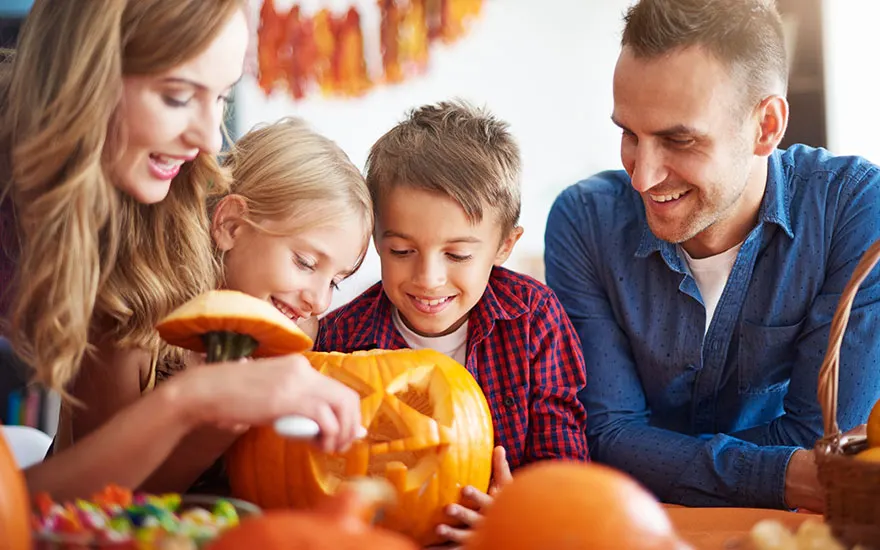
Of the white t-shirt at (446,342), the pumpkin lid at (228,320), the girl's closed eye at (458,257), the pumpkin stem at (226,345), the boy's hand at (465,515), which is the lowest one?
the boy's hand at (465,515)

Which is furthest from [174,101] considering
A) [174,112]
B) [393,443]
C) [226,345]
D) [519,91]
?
[519,91]

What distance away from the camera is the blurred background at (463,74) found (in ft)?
14.5

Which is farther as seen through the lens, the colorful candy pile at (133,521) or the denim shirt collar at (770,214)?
the denim shirt collar at (770,214)

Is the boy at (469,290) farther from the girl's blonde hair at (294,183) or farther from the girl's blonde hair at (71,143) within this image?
the girl's blonde hair at (71,143)

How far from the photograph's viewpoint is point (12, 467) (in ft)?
2.62

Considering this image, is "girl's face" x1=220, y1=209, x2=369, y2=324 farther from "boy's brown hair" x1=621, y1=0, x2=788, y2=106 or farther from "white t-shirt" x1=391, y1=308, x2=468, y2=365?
"boy's brown hair" x1=621, y1=0, x2=788, y2=106

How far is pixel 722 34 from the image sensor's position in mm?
1713

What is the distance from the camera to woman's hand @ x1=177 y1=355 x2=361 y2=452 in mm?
944

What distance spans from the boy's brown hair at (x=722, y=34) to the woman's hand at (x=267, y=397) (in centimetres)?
106

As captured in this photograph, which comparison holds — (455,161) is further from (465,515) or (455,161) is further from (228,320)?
(228,320)

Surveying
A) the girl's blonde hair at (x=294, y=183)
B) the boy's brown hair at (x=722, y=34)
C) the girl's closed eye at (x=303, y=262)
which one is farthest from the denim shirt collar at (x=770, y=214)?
the girl's closed eye at (x=303, y=262)

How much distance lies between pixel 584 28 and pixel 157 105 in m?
3.68

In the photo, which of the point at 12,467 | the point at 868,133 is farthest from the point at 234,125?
the point at 12,467

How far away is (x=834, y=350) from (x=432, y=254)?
2.45 feet
